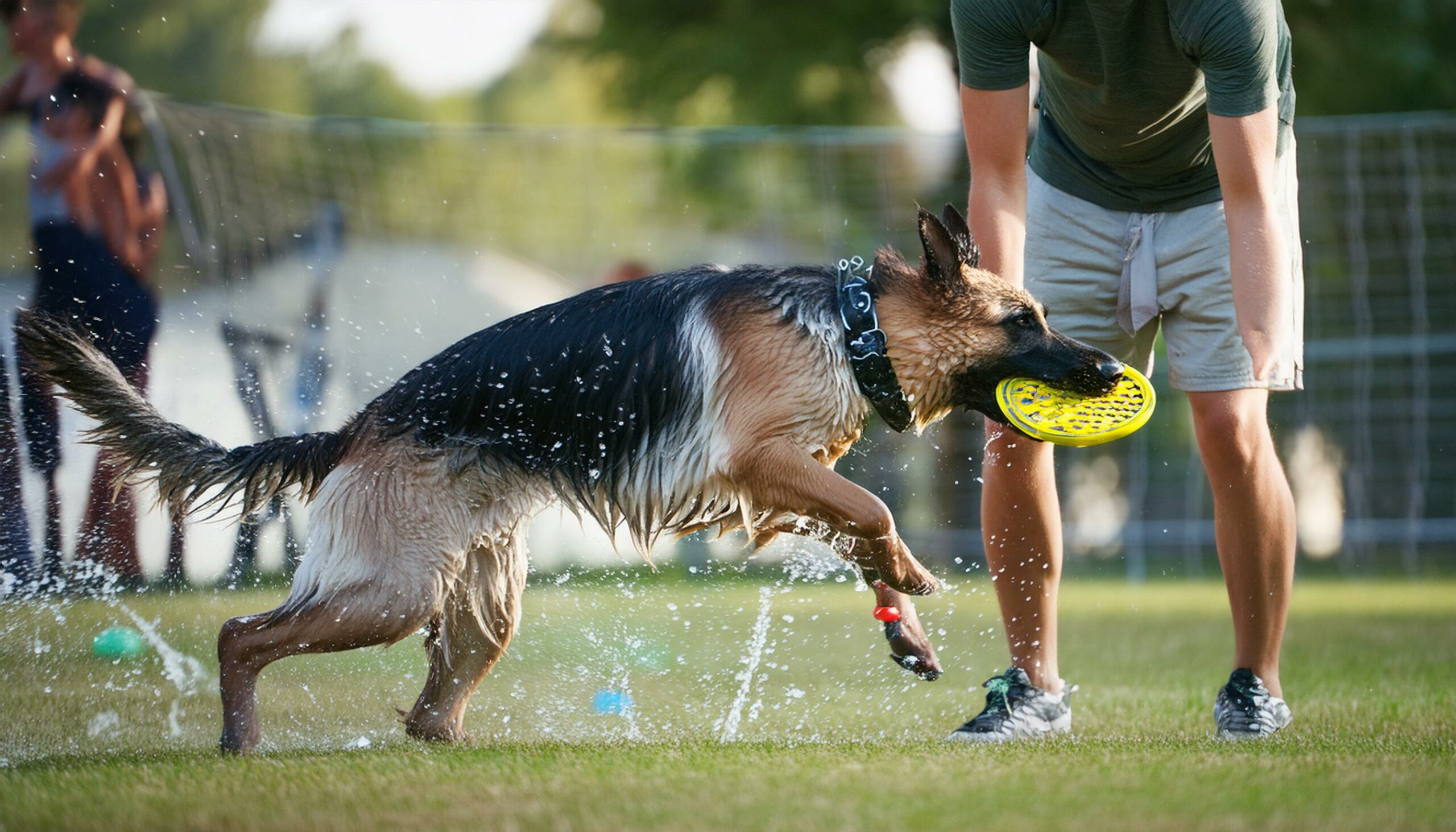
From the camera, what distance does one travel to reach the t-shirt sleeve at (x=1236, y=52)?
3.59m

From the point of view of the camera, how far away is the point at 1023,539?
4.19 meters

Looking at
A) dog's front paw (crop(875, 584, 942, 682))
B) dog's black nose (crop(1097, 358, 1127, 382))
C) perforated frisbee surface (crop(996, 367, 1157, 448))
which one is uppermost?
dog's black nose (crop(1097, 358, 1127, 382))

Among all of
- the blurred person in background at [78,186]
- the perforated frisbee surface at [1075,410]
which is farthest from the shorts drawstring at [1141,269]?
the blurred person in background at [78,186]

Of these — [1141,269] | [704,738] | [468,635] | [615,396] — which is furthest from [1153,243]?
[468,635]

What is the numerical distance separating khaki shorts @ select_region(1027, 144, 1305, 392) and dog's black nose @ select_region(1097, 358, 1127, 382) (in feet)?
1.21

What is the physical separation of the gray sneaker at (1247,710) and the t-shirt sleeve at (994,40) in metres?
1.80

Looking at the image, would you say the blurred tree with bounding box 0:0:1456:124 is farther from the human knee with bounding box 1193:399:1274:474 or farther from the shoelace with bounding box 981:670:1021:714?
the shoelace with bounding box 981:670:1021:714

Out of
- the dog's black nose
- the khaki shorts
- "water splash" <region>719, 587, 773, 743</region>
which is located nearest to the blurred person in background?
"water splash" <region>719, 587, 773, 743</region>

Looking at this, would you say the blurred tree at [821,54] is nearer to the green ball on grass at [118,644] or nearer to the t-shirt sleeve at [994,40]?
the t-shirt sleeve at [994,40]

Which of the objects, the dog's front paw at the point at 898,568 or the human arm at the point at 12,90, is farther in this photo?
the human arm at the point at 12,90

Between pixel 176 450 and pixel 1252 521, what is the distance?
306 centimetres

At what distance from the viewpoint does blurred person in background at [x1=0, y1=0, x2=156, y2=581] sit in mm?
5855

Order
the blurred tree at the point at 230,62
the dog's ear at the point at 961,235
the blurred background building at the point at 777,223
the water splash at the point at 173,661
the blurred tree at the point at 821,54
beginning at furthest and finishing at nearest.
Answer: the blurred tree at the point at 230,62
the blurred tree at the point at 821,54
the blurred background building at the point at 777,223
the water splash at the point at 173,661
the dog's ear at the point at 961,235

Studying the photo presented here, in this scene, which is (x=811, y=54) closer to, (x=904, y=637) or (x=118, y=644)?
(x=118, y=644)
